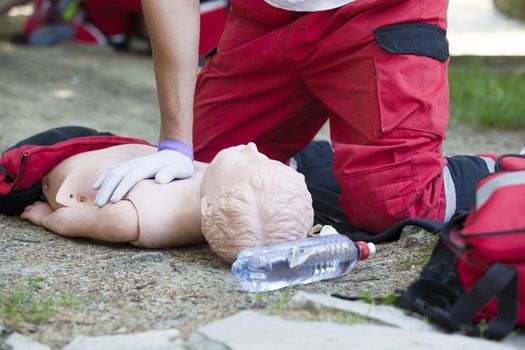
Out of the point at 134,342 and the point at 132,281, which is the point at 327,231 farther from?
the point at 134,342

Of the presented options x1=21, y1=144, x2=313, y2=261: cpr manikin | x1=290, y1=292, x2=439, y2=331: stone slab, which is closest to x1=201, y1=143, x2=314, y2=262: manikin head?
x1=21, y1=144, x2=313, y2=261: cpr manikin

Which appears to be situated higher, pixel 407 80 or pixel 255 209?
pixel 407 80

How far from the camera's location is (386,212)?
219 centimetres

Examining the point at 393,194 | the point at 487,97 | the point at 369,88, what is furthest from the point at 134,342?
Answer: the point at 487,97

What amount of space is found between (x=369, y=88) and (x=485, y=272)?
0.86 m

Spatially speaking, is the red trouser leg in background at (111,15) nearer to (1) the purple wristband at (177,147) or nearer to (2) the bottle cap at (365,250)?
(1) the purple wristband at (177,147)

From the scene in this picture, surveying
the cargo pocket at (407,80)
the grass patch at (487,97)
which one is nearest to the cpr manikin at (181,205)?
the cargo pocket at (407,80)

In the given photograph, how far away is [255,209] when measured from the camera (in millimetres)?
1813

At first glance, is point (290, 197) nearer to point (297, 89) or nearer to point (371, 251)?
point (371, 251)

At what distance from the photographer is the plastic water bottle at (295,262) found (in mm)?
1734

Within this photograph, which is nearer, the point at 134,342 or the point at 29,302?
the point at 134,342

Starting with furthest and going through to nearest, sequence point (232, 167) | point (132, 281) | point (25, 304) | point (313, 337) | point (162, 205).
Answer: point (162, 205) < point (232, 167) < point (132, 281) < point (25, 304) < point (313, 337)

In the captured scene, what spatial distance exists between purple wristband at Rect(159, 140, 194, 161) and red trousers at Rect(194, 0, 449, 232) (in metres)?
0.40

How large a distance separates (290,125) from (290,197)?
30.5 inches
